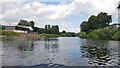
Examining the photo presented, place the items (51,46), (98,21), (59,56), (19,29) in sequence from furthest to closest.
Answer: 1. (19,29)
2. (98,21)
3. (51,46)
4. (59,56)

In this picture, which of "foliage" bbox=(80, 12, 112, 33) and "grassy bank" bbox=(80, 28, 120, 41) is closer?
"grassy bank" bbox=(80, 28, 120, 41)

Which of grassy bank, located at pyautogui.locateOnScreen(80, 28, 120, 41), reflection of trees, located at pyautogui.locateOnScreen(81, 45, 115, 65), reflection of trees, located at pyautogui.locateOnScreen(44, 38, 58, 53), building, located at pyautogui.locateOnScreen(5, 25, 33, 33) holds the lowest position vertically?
reflection of trees, located at pyautogui.locateOnScreen(81, 45, 115, 65)

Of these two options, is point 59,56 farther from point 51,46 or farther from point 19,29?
point 19,29

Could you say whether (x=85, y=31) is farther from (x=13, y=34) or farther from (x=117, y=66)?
(x=117, y=66)

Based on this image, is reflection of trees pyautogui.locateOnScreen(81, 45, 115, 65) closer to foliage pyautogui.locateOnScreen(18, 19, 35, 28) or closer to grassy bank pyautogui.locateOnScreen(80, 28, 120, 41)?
grassy bank pyautogui.locateOnScreen(80, 28, 120, 41)

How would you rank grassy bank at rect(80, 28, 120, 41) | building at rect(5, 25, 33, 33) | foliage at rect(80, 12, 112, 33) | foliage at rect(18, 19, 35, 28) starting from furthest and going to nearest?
foliage at rect(18, 19, 35, 28) → building at rect(5, 25, 33, 33) → foliage at rect(80, 12, 112, 33) → grassy bank at rect(80, 28, 120, 41)

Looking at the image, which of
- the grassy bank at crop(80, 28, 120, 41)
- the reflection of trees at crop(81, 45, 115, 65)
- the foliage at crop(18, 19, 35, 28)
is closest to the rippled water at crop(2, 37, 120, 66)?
the reflection of trees at crop(81, 45, 115, 65)

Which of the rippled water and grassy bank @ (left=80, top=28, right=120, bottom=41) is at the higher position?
grassy bank @ (left=80, top=28, right=120, bottom=41)

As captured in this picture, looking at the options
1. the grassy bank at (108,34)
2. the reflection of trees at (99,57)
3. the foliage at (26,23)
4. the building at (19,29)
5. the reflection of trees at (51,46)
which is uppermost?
the foliage at (26,23)

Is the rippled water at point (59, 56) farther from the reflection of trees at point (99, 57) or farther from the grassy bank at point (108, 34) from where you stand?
the grassy bank at point (108, 34)

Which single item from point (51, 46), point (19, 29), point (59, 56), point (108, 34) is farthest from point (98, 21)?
point (59, 56)

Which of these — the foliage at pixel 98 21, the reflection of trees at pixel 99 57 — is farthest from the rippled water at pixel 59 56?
the foliage at pixel 98 21

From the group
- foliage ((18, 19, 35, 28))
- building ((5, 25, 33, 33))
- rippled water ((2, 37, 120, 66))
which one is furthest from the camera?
foliage ((18, 19, 35, 28))

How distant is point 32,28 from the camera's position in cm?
11788
